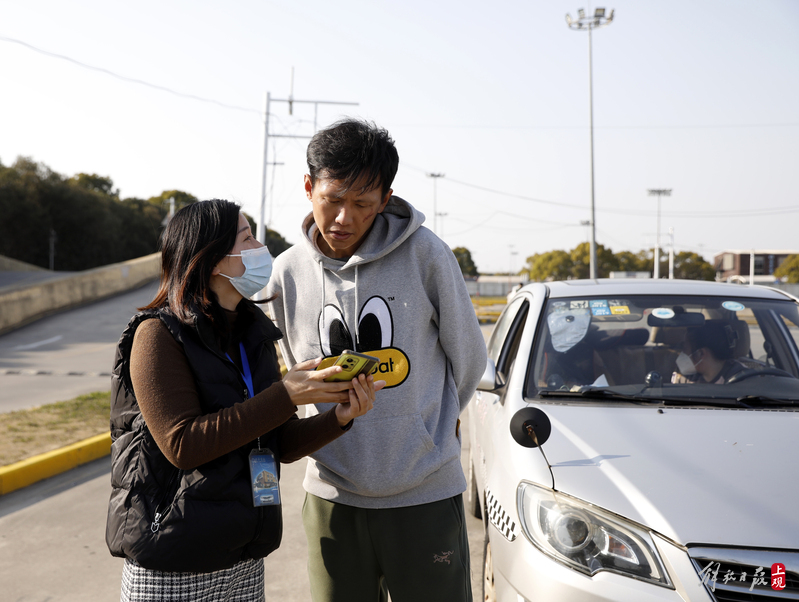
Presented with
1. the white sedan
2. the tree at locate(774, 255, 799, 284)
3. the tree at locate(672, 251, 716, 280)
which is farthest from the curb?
the tree at locate(774, 255, 799, 284)

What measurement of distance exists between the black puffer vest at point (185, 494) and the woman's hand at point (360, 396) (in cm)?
27

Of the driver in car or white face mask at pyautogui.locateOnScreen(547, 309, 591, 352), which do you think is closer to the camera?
the driver in car

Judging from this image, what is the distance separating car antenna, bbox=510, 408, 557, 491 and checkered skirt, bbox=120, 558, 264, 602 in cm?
108

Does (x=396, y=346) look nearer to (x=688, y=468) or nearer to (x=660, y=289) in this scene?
(x=688, y=468)

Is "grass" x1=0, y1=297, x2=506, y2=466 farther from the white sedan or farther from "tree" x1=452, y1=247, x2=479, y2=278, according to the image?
"tree" x1=452, y1=247, x2=479, y2=278

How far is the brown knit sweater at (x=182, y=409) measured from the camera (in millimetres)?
1462

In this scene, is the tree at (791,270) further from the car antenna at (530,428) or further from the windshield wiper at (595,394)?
the car antenna at (530,428)

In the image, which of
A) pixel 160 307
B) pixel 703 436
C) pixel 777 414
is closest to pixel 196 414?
pixel 160 307

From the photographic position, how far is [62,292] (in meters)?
19.2

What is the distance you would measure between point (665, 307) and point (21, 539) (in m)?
4.10

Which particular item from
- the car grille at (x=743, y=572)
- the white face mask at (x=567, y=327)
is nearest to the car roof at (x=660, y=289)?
the white face mask at (x=567, y=327)

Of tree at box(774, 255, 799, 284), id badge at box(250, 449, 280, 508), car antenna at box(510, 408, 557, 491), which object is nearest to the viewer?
id badge at box(250, 449, 280, 508)

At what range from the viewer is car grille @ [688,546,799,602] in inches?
68.3

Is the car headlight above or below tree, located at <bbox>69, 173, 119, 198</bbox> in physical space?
below
